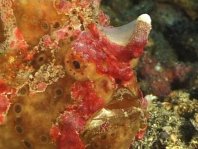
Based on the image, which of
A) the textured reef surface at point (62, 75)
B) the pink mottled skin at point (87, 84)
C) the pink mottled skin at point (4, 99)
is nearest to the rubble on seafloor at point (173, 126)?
the textured reef surface at point (62, 75)

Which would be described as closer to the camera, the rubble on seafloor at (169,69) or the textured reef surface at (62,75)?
the textured reef surface at (62,75)

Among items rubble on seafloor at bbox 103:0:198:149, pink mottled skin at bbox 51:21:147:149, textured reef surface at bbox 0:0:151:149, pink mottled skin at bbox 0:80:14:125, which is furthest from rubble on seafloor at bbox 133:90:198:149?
pink mottled skin at bbox 0:80:14:125

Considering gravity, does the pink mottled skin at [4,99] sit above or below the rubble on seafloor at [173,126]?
above

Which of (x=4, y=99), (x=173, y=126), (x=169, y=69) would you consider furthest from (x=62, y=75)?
(x=169, y=69)

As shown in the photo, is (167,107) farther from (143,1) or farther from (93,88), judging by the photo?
(143,1)

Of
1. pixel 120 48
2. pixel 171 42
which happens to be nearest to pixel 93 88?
pixel 120 48

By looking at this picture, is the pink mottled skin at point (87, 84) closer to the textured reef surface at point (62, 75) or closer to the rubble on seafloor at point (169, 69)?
the textured reef surface at point (62, 75)

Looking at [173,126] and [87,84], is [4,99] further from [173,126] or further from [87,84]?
[173,126]

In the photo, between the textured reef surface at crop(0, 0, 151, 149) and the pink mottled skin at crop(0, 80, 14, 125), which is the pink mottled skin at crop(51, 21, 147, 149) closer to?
the textured reef surface at crop(0, 0, 151, 149)

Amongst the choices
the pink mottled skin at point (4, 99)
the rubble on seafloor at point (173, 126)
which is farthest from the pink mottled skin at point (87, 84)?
the rubble on seafloor at point (173, 126)
